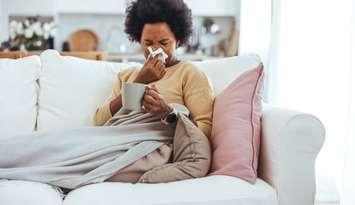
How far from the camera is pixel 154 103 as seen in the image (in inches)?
61.8

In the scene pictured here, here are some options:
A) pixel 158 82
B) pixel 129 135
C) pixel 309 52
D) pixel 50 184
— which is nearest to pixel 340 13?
pixel 309 52

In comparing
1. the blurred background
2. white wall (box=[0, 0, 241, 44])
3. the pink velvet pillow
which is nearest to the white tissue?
the pink velvet pillow

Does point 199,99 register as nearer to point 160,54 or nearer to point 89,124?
point 160,54

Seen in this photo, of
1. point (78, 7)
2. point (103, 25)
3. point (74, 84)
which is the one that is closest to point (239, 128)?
point (74, 84)

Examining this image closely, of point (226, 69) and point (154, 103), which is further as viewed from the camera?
point (226, 69)

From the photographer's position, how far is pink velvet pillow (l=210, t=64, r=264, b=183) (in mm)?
1523

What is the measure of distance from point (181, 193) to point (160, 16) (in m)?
0.81

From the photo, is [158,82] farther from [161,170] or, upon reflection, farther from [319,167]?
[319,167]

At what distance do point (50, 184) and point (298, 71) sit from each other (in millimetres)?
1591

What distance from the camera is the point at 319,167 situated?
2.37 meters

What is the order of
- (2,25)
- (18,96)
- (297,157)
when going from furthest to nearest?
(2,25)
(18,96)
(297,157)

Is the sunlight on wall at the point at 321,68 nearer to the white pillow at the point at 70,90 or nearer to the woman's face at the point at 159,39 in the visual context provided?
the woman's face at the point at 159,39

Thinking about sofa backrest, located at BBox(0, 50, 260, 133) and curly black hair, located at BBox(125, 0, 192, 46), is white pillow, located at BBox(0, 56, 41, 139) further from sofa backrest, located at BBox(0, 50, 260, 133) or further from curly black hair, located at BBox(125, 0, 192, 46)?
curly black hair, located at BBox(125, 0, 192, 46)

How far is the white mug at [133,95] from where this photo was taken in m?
1.54
